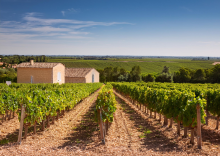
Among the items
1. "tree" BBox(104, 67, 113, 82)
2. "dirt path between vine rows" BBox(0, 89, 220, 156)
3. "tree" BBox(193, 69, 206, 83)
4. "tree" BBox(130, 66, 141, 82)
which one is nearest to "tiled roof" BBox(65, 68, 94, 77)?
"tree" BBox(130, 66, 141, 82)

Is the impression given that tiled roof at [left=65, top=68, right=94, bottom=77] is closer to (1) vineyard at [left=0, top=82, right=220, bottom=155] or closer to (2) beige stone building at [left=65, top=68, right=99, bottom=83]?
(2) beige stone building at [left=65, top=68, right=99, bottom=83]

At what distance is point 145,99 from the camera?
13.7 meters

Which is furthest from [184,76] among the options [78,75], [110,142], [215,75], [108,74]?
[110,142]

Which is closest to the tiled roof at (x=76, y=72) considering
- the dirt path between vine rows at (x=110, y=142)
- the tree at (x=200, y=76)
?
the tree at (x=200, y=76)

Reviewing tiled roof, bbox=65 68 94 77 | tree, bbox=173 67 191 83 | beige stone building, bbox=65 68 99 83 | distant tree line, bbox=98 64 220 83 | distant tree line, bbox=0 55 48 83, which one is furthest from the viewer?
tree, bbox=173 67 191 83

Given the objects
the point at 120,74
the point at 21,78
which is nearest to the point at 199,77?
the point at 120,74

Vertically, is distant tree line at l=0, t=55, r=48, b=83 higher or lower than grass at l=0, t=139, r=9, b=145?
higher

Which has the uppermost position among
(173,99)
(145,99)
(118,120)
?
(173,99)

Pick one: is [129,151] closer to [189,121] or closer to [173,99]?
[189,121]

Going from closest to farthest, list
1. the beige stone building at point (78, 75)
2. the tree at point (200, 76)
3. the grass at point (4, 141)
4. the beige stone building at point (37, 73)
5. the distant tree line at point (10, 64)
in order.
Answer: the grass at point (4, 141), the beige stone building at point (37, 73), the beige stone building at point (78, 75), the distant tree line at point (10, 64), the tree at point (200, 76)

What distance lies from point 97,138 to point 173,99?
409cm

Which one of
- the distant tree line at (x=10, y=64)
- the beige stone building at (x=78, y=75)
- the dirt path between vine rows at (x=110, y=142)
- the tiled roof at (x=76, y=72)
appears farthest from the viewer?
the distant tree line at (x=10, y=64)

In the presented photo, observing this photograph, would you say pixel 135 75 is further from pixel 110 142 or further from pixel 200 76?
pixel 110 142

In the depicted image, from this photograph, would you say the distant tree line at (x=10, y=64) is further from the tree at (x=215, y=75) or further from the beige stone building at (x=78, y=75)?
the tree at (x=215, y=75)
